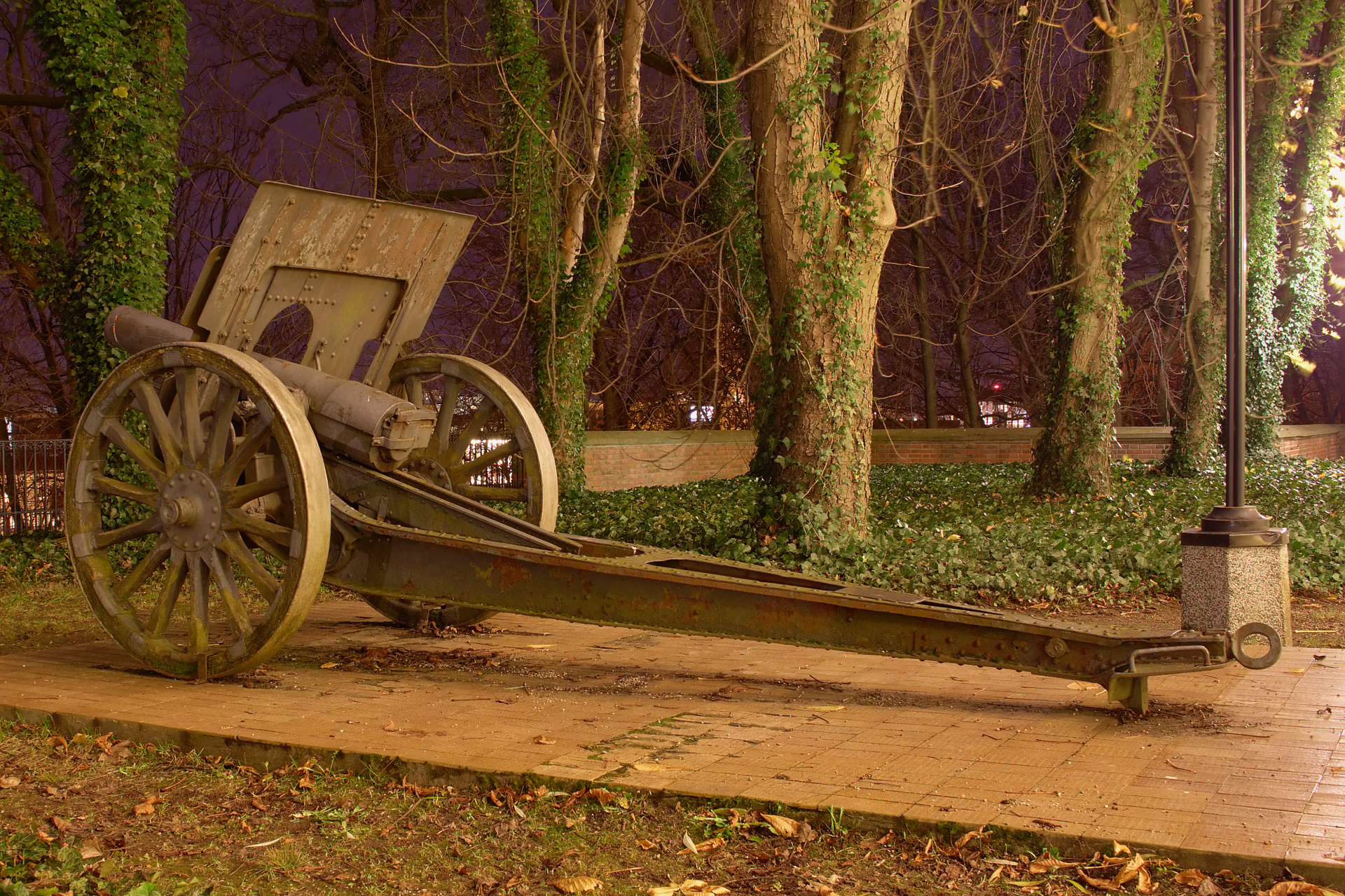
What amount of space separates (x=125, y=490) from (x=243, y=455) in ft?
2.46

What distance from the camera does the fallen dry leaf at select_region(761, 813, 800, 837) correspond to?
329 cm

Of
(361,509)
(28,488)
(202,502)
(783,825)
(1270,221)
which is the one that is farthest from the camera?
(1270,221)

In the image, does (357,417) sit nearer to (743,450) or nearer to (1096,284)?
(1096,284)

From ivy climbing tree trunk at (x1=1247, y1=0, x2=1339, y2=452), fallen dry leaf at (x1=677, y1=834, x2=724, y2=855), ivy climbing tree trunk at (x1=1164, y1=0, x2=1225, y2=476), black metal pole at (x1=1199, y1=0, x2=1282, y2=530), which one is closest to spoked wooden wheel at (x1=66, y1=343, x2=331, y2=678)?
fallen dry leaf at (x1=677, y1=834, x2=724, y2=855)

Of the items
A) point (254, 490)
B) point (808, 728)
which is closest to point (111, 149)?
point (254, 490)

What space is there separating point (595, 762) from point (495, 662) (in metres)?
1.93

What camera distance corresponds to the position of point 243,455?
5.01m

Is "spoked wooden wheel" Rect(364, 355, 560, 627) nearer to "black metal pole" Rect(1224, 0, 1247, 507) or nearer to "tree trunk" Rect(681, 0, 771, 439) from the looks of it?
"tree trunk" Rect(681, 0, 771, 439)

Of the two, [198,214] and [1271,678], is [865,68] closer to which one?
[1271,678]

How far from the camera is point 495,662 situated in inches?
224

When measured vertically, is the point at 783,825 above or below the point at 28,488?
below

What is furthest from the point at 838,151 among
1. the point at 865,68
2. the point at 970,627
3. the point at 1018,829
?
the point at 1018,829

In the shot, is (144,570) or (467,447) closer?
(144,570)

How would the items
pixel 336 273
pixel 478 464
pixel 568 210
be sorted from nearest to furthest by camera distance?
pixel 336 273, pixel 478 464, pixel 568 210
